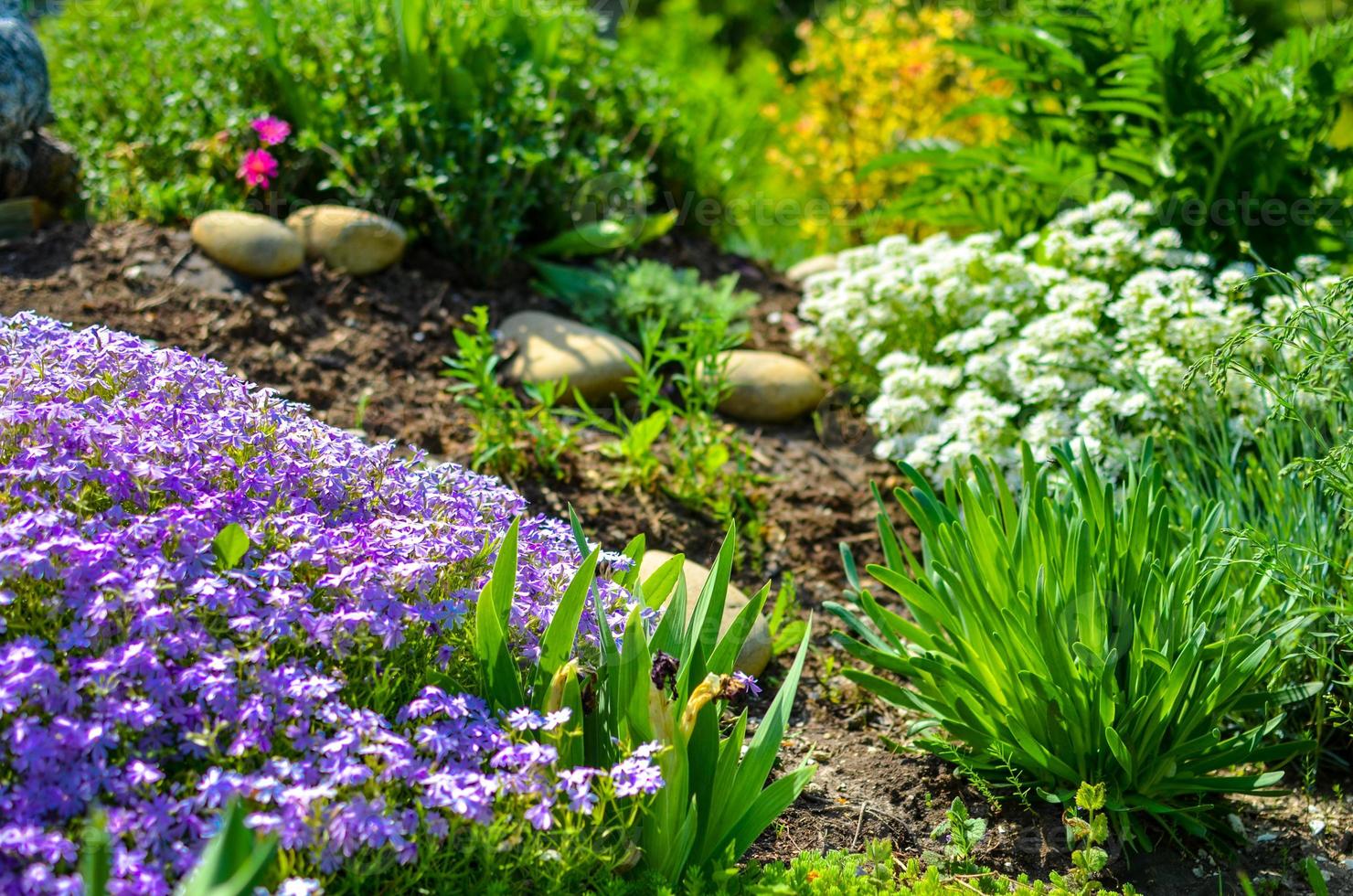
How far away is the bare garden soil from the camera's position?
2.50 m

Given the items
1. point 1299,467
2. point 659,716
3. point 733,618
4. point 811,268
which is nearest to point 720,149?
point 811,268

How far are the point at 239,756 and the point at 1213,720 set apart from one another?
6.41ft

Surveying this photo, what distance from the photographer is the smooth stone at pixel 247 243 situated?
13.5 feet

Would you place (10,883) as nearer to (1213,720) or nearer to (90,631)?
(90,631)

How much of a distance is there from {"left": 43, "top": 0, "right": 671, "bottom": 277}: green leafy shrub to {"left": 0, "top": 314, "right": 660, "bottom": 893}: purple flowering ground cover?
223 cm

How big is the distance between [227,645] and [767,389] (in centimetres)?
271

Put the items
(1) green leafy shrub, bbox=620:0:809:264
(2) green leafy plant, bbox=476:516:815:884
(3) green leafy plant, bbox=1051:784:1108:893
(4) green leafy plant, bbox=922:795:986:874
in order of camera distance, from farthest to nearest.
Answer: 1. (1) green leafy shrub, bbox=620:0:809:264
2. (4) green leafy plant, bbox=922:795:986:874
3. (3) green leafy plant, bbox=1051:784:1108:893
4. (2) green leafy plant, bbox=476:516:815:884

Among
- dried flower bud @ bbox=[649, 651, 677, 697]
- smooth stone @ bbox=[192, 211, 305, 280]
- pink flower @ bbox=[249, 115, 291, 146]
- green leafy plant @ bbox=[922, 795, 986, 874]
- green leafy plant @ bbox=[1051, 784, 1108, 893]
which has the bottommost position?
green leafy plant @ bbox=[922, 795, 986, 874]

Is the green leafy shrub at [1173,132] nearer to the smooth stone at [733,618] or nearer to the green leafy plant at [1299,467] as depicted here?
the green leafy plant at [1299,467]

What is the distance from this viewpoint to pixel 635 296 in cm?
430

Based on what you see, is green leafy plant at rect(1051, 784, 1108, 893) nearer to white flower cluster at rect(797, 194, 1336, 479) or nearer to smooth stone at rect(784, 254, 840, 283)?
white flower cluster at rect(797, 194, 1336, 479)

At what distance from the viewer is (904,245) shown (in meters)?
4.34

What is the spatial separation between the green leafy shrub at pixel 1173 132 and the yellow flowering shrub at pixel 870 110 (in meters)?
1.50

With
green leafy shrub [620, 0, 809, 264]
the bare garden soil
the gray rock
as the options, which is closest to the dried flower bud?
the bare garden soil
